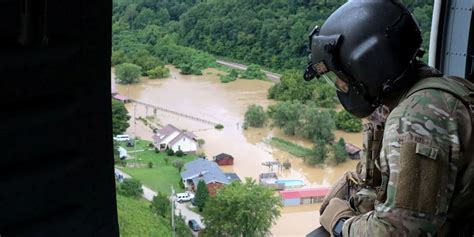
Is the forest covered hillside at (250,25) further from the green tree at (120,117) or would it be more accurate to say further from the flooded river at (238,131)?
the green tree at (120,117)

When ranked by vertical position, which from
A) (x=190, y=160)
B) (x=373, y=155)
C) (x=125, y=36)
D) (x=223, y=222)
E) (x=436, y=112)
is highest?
(x=125, y=36)

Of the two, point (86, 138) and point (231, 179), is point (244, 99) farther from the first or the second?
point (86, 138)

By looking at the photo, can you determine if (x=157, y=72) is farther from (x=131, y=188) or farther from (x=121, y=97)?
(x=131, y=188)

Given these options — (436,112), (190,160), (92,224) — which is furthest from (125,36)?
(92,224)

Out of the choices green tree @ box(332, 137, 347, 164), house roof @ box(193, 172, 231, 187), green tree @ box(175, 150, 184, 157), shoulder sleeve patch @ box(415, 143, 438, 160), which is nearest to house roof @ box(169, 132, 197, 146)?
green tree @ box(175, 150, 184, 157)

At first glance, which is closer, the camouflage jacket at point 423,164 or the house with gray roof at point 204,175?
the camouflage jacket at point 423,164

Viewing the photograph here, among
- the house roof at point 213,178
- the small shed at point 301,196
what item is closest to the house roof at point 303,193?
the small shed at point 301,196

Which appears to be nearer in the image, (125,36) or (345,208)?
(345,208)
